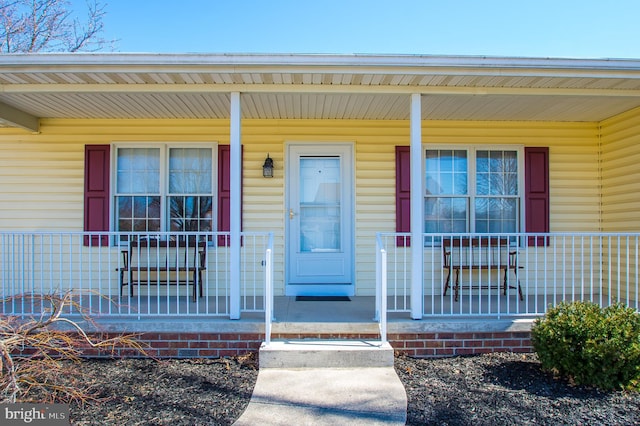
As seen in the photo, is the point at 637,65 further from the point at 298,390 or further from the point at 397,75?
the point at 298,390

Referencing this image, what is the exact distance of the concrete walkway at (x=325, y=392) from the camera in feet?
9.94

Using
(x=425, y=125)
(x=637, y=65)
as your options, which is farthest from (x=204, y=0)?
(x=637, y=65)

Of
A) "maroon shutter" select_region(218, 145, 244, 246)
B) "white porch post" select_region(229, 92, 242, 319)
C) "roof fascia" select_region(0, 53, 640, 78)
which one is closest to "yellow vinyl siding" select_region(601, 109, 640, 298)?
"roof fascia" select_region(0, 53, 640, 78)

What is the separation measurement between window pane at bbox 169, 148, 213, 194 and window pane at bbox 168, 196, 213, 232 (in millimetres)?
108

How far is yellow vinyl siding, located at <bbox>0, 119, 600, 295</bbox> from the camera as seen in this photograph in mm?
5766

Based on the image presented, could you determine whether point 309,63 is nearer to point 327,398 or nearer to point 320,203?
point 320,203

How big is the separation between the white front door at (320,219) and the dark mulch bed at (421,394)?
177cm

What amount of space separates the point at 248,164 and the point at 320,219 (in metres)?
1.22

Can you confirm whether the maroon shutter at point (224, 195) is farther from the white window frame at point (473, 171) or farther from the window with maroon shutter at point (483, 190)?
the white window frame at point (473, 171)

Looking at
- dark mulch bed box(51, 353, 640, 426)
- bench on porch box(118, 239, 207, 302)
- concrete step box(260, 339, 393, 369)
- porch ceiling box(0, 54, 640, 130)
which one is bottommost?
dark mulch bed box(51, 353, 640, 426)

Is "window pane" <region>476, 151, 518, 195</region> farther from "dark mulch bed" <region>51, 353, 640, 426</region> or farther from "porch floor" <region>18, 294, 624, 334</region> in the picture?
"dark mulch bed" <region>51, 353, 640, 426</region>

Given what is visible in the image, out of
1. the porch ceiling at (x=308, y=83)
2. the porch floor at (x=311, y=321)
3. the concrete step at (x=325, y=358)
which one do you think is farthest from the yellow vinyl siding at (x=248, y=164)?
the concrete step at (x=325, y=358)

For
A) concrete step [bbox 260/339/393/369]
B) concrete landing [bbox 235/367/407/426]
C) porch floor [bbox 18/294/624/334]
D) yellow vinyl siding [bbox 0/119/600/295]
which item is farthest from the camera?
yellow vinyl siding [bbox 0/119/600/295]

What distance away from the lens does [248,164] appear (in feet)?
19.0
